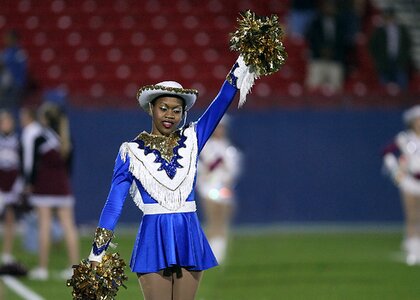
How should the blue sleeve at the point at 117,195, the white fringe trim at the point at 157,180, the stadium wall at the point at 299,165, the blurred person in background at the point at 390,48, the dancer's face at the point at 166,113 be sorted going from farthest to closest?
the blurred person in background at the point at 390,48, the stadium wall at the point at 299,165, the dancer's face at the point at 166,113, the white fringe trim at the point at 157,180, the blue sleeve at the point at 117,195

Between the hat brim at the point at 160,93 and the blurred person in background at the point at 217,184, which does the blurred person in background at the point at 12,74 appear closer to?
the blurred person in background at the point at 217,184

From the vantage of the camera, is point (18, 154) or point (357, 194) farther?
point (357, 194)

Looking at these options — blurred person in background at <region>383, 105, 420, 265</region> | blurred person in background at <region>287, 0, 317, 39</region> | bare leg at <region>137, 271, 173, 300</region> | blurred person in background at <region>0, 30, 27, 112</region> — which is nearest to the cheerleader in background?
blurred person in background at <region>0, 30, 27, 112</region>

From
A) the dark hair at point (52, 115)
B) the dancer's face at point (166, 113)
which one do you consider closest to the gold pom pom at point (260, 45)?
the dancer's face at point (166, 113)

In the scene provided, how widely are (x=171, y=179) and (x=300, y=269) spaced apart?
21.3ft

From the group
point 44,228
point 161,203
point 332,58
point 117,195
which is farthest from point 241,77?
point 332,58

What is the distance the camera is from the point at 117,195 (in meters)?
6.39

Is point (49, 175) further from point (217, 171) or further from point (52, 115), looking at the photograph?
point (217, 171)

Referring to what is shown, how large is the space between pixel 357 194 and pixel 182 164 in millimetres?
11681

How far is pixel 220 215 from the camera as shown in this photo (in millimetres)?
12906

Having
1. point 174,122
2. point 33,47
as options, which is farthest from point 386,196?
point 174,122

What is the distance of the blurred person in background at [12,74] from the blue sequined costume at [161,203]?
445 inches

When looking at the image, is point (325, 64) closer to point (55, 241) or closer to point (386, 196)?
point (386, 196)

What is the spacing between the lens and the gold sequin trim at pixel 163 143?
21.5 feet
